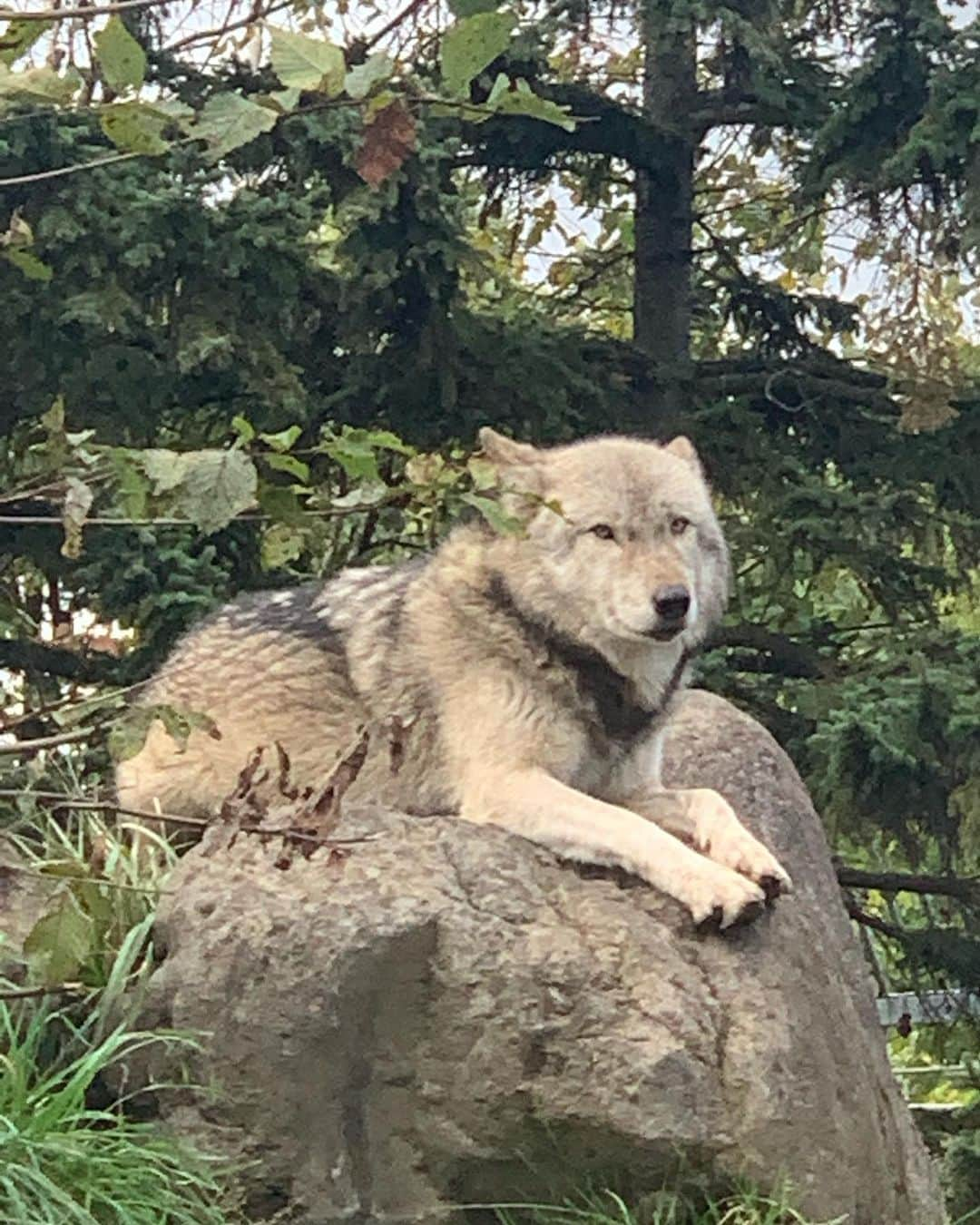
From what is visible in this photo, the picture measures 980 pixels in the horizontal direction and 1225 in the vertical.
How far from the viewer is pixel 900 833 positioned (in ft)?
21.3

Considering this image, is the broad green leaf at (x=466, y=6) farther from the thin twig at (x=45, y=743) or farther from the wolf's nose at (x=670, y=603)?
the wolf's nose at (x=670, y=603)

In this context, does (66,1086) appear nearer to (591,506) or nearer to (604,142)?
(591,506)

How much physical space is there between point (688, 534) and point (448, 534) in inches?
31.2

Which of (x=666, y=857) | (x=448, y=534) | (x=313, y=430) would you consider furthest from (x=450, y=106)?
(x=313, y=430)

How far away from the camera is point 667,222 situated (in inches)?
308

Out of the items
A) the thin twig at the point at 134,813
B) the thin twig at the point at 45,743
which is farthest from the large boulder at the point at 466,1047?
the thin twig at the point at 45,743

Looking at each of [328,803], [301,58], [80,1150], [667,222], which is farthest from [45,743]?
[667,222]

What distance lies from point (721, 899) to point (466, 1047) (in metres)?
0.72

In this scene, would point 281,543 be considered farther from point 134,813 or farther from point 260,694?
point 260,694

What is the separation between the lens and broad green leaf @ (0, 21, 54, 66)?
1.98 m

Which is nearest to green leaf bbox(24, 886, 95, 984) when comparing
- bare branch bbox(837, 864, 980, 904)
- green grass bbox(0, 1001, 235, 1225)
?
green grass bbox(0, 1001, 235, 1225)

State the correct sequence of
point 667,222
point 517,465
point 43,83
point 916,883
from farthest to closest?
point 667,222 → point 916,883 → point 517,465 → point 43,83

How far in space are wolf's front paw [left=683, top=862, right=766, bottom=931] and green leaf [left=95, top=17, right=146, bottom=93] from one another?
8.91ft

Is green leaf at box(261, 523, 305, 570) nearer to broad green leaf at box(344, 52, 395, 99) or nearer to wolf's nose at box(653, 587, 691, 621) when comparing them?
broad green leaf at box(344, 52, 395, 99)
